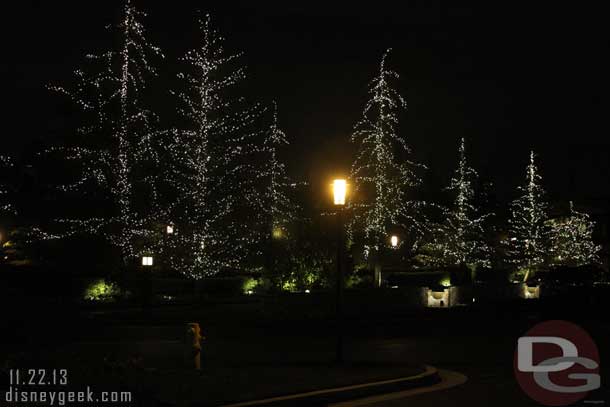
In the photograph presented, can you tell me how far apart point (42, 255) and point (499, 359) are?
30.8m

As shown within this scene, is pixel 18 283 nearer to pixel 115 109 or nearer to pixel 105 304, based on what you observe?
pixel 105 304

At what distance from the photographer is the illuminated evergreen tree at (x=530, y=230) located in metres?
64.1

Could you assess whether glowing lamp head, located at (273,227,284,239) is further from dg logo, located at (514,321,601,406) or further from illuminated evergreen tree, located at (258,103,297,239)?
dg logo, located at (514,321,601,406)

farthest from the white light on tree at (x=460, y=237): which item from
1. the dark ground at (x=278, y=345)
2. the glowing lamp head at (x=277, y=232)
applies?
the dark ground at (x=278, y=345)

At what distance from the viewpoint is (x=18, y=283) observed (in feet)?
122

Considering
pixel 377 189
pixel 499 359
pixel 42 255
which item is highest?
pixel 377 189

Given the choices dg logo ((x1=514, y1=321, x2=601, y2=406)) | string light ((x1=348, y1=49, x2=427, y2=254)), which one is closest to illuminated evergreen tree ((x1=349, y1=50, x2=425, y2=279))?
string light ((x1=348, y1=49, x2=427, y2=254))

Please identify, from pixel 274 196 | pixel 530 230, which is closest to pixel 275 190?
pixel 274 196

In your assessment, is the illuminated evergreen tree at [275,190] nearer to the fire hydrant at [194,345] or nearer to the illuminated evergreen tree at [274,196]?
the illuminated evergreen tree at [274,196]

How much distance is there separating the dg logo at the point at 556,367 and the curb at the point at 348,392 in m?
1.78

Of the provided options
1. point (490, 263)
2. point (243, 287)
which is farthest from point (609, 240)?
point (243, 287)

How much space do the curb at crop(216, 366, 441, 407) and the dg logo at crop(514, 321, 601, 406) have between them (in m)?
1.78

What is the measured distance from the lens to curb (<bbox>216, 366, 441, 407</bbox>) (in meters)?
12.8

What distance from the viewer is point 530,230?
64.5 metres
